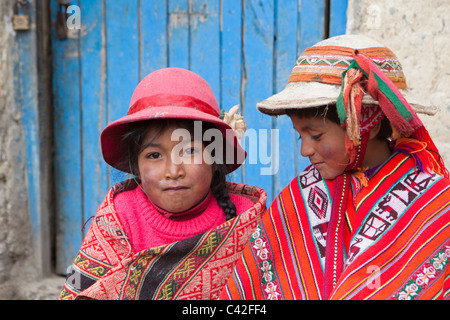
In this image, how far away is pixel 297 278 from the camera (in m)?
1.64

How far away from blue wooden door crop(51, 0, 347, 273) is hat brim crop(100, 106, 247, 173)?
76cm

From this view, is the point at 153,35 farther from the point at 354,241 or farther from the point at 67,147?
the point at 354,241

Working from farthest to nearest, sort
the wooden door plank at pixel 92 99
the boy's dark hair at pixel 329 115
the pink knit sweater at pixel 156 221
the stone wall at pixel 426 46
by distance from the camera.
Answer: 1. the wooden door plank at pixel 92 99
2. the stone wall at pixel 426 46
3. the pink knit sweater at pixel 156 221
4. the boy's dark hair at pixel 329 115

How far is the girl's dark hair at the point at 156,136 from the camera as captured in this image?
1851mm

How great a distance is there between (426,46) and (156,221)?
1.50m

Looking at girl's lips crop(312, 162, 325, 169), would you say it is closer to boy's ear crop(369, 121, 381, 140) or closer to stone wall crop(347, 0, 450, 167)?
boy's ear crop(369, 121, 381, 140)

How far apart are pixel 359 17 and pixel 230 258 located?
1409 millimetres

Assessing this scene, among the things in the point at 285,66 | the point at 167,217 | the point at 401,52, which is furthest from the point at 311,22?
the point at 167,217

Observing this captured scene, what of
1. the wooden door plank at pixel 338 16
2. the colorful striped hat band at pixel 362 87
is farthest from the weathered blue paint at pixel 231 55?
the colorful striped hat band at pixel 362 87

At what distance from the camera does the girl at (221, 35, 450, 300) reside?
1.46 meters

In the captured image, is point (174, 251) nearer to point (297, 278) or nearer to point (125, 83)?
point (297, 278)

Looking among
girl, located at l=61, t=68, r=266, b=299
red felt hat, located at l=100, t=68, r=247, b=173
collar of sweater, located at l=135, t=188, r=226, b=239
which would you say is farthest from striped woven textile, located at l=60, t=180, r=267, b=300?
red felt hat, located at l=100, t=68, r=247, b=173

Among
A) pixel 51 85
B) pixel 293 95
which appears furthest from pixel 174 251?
pixel 51 85

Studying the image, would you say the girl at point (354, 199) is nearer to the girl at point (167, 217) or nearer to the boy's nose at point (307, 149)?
the boy's nose at point (307, 149)
